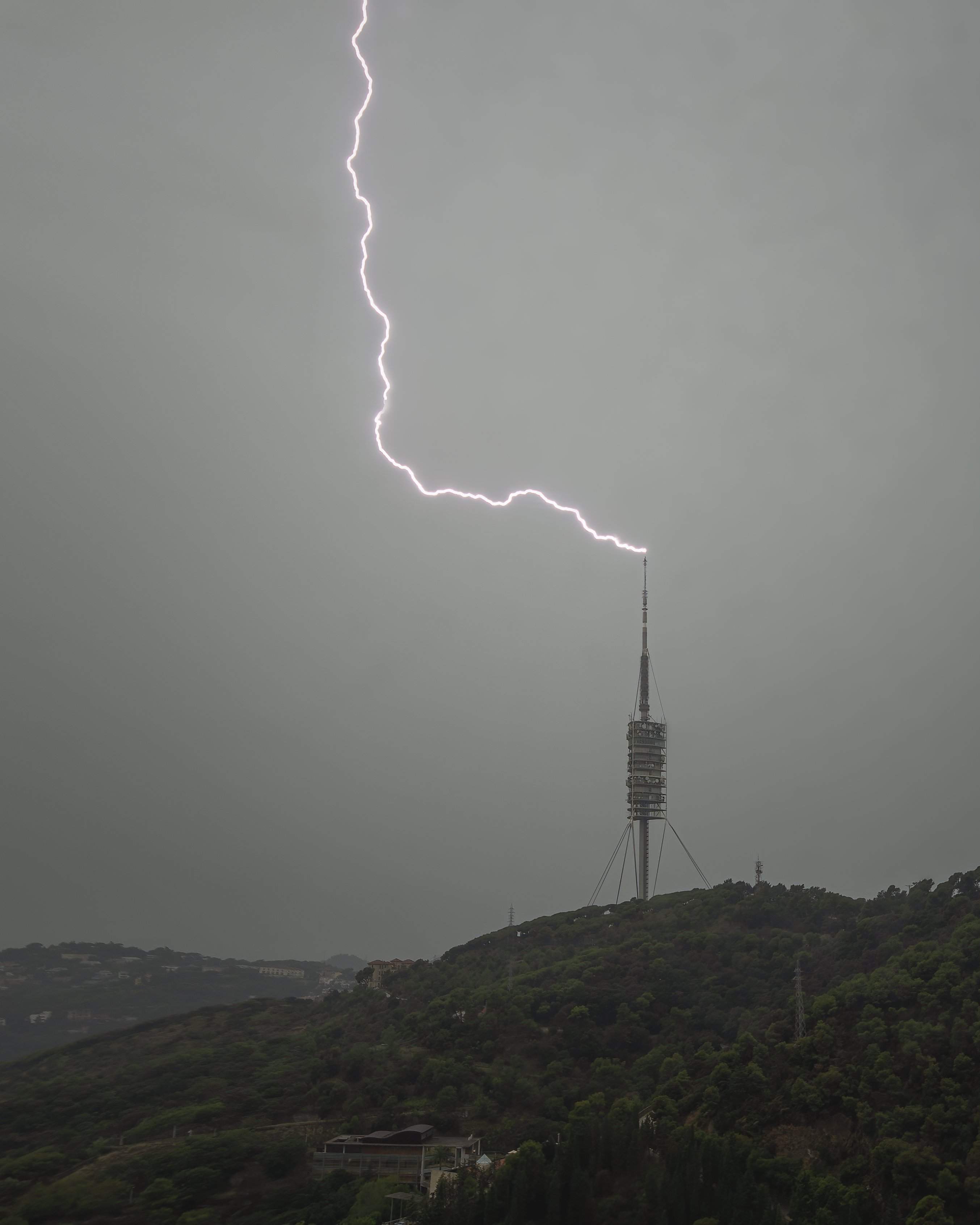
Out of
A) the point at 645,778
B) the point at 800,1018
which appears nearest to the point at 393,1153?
the point at 800,1018

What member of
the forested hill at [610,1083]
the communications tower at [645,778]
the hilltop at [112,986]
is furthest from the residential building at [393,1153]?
the hilltop at [112,986]

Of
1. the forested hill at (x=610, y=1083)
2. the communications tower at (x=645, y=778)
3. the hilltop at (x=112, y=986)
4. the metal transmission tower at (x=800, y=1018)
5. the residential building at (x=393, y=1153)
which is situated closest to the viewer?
the forested hill at (x=610, y=1083)

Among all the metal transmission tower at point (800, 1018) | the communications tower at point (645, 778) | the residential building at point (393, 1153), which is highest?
the communications tower at point (645, 778)

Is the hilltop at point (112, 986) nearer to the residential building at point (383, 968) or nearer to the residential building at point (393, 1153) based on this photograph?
the residential building at point (383, 968)

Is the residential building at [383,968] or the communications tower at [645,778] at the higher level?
the communications tower at [645,778]

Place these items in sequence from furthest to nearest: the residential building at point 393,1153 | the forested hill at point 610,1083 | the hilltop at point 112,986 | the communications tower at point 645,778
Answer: the hilltop at point 112,986 → the communications tower at point 645,778 → the residential building at point 393,1153 → the forested hill at point 610,1083

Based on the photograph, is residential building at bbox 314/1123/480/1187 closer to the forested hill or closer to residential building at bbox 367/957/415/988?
the forested hill

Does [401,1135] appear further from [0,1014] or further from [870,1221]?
[0,1014]
